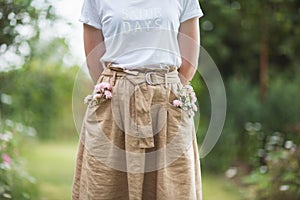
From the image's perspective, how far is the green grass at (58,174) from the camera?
4191 millimetres

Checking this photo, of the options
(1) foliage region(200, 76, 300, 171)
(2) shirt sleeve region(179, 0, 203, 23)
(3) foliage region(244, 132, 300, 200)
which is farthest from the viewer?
(1) foliage region(200, 76, 300, 171)

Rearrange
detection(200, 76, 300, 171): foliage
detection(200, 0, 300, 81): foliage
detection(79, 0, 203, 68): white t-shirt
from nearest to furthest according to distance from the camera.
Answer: detection(79, 0, 203, 68): white t-shirt
detection(200, 76, 300, 171): foliage
detection(200, 0, 300, 81): foliage

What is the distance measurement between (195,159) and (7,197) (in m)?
1.27

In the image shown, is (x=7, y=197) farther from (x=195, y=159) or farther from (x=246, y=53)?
(x=246, y=53)

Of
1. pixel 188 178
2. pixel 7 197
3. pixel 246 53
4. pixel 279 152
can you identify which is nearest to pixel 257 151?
pixel 279 152

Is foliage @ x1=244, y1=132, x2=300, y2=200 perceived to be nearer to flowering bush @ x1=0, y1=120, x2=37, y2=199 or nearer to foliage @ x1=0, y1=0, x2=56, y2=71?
flowering bush @ x1=0, y1=120, x2=37, y2=199

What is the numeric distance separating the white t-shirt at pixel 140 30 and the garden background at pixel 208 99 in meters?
1.14

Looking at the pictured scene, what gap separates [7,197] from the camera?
3225 mm

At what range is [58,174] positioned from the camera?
4832 mm

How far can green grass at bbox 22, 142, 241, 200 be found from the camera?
4.19 metres

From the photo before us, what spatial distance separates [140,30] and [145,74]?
16 cm

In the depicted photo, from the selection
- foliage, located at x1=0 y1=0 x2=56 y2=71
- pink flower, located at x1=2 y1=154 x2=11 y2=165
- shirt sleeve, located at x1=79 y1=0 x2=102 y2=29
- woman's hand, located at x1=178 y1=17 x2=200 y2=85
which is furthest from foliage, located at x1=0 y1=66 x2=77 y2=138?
woman's hand, located at x1=178 y1=17 x2=200 y2=85

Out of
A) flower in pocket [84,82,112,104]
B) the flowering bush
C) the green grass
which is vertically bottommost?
the green grass

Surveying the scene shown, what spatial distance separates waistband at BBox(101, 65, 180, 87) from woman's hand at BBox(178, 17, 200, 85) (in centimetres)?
12
